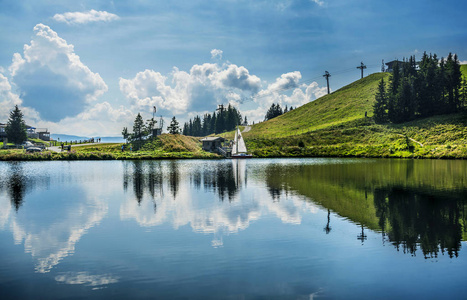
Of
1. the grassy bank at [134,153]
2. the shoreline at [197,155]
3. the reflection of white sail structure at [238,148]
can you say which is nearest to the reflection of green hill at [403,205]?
the shoreline at [197,155]

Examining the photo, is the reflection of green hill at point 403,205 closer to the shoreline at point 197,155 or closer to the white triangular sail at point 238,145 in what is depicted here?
the shoreline at point 197,155

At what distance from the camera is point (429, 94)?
119062 millimetres

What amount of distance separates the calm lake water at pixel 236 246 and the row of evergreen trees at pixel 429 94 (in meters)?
106

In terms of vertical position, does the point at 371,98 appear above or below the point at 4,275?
above

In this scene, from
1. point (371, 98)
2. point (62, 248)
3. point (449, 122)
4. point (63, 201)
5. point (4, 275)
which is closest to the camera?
point (4, 275)

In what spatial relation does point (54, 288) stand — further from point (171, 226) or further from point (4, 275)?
point (171, 226)

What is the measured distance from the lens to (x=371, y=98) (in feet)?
559

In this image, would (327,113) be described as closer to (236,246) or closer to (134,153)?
(134,153)

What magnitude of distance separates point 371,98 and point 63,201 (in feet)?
556

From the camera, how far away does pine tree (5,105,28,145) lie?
4577 inches

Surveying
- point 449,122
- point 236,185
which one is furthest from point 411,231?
point 449,122

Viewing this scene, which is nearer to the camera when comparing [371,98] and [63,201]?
[63,201]

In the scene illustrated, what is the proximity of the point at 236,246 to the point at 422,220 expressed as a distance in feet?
38.5

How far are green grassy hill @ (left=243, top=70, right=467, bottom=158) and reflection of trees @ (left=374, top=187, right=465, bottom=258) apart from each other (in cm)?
6049
